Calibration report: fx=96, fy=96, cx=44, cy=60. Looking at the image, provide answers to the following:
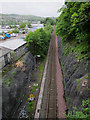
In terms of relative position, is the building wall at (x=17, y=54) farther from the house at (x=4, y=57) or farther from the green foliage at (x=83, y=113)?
the green foliage at (x=83, y=113)

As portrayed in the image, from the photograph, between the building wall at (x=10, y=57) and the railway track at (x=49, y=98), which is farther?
the building wall at (x=10, y=57)

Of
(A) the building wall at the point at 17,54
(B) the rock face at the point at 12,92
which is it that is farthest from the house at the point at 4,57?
(B) the rock face at the point at 12,92

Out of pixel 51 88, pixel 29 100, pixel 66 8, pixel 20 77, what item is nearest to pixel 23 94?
pixel 29 100

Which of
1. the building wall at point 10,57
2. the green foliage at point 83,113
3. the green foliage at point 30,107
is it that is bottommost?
the green foliage at point 30,107

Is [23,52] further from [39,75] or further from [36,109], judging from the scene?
[36,109]

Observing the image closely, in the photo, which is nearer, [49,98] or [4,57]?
[49,98]

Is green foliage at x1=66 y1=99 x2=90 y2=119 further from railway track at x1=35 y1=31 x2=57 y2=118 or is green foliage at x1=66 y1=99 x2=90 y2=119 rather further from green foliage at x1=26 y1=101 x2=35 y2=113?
green foliage at x1=26 y1=101 x2=35 y2=113

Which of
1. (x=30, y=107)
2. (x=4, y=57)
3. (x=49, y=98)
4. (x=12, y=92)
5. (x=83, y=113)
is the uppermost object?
(x=4, y=57)

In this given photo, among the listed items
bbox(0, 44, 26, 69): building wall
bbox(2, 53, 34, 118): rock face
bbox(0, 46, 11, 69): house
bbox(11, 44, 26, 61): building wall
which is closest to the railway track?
bbox(2, 53, 34, 118): rock face

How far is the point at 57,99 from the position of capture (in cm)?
954

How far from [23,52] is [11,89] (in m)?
9.49

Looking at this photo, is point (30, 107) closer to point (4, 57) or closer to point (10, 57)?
point (4, 57)

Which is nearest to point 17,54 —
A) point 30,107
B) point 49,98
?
point 49,98

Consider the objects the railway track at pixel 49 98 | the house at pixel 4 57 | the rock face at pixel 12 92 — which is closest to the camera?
the rock face at pixel 12 92
